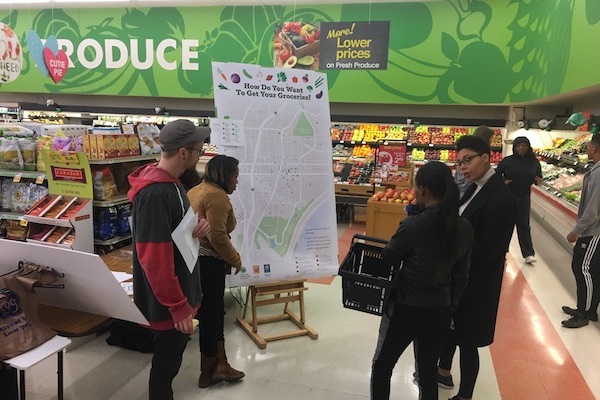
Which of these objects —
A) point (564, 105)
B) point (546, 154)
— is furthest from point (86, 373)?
point (564, 105)

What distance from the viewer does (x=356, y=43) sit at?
6969 mm

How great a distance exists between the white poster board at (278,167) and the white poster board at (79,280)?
1501 mm

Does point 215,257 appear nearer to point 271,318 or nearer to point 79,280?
point 79,280

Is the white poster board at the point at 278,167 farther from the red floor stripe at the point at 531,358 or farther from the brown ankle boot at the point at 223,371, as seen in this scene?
the red floor stripe at the point at 531,358

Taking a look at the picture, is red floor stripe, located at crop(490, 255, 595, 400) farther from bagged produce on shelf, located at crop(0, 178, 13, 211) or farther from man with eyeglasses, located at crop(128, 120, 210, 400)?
bagged produce on shelf, located at crop(0, 178, 13, 211)

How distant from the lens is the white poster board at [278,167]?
3.37 meters

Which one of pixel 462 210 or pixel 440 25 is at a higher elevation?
pixel 440 25

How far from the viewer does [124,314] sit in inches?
75.5

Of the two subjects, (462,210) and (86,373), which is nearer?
(462,210)

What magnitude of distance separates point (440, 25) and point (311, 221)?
23.8ft

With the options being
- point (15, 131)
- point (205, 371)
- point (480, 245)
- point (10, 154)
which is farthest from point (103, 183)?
point (480, 245)

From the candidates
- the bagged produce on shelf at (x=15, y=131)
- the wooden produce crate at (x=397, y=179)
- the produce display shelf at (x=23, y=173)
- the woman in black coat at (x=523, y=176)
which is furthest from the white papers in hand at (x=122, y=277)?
the woman in black coat at (x=523, y=176)

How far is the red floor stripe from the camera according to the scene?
306 centimetres

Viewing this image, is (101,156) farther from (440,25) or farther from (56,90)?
(56,90)
